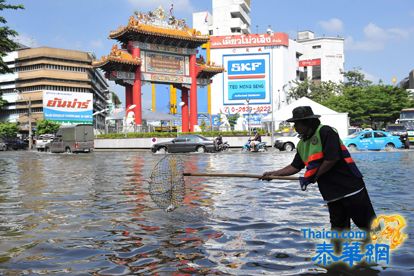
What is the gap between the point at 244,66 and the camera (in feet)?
267

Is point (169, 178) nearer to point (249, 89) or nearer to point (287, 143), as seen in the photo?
point (287, 143)

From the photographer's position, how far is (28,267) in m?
A: 4.54

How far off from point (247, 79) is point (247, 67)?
86.6 inches

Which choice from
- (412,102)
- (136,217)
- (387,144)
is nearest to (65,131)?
(387,144)

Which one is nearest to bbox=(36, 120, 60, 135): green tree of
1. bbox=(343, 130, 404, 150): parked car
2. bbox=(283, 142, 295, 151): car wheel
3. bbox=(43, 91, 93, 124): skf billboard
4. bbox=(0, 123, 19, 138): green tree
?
bbox=(43, 91, 93, 124): skf billboard

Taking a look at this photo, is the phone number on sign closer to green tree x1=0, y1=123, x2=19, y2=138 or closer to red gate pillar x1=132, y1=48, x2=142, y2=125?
red gate pillar x1=132, y1=48, x2=142, y2=125

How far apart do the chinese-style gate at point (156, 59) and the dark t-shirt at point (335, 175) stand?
138 feet

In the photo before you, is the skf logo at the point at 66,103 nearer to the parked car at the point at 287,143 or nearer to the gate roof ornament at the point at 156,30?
the gate roof ornament at the point at 156,30

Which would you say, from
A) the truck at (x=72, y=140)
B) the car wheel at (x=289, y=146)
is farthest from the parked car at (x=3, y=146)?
the car wheel at (x=289, y=146)

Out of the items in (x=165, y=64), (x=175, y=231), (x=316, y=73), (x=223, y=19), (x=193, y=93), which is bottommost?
(x=175, y=231)

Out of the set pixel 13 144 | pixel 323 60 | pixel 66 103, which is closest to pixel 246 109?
pixel 66 103

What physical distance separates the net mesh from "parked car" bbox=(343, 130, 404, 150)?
23237 millimetres

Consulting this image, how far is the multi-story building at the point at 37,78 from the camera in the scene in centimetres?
9125

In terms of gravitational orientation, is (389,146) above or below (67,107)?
below
